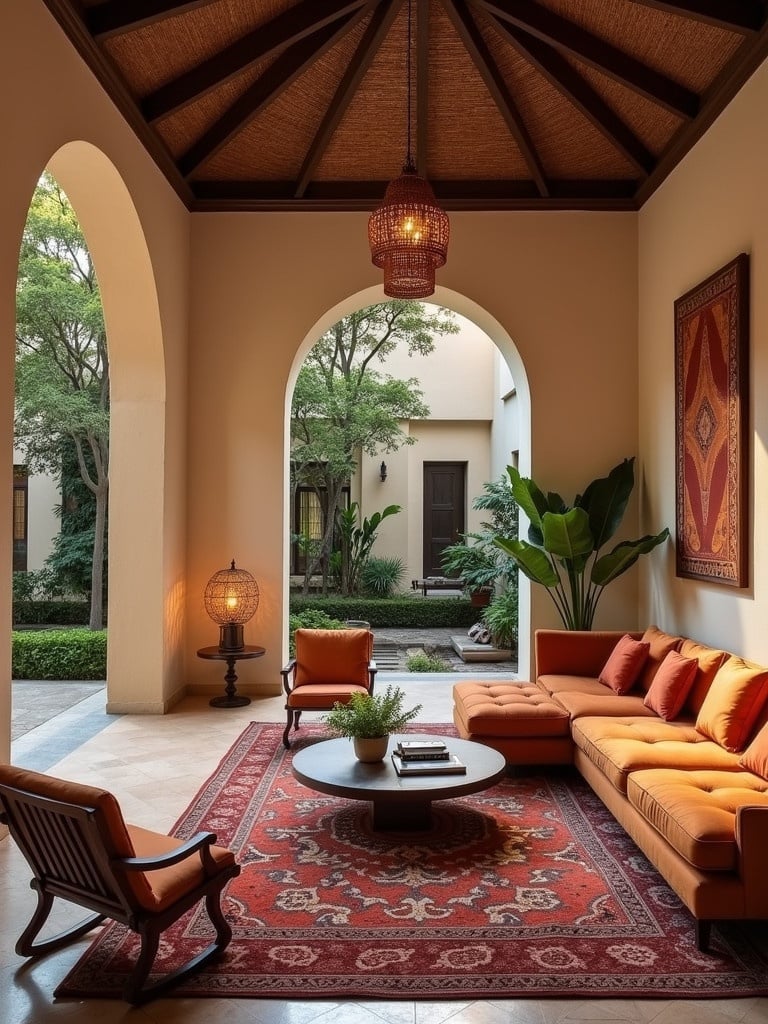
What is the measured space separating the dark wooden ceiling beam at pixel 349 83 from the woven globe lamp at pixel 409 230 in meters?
1.21

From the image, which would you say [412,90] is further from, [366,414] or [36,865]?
[366,414]

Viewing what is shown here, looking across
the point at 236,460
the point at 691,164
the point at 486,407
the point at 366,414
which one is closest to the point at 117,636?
the point at 236,460

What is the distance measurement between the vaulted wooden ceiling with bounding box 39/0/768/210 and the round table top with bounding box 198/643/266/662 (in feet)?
13.2

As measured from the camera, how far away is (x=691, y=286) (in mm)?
6172

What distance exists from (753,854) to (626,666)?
2.56m

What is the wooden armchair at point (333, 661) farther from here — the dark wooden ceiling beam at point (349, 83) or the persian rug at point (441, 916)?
the dark wooden ceiling beam at point (349, 83)

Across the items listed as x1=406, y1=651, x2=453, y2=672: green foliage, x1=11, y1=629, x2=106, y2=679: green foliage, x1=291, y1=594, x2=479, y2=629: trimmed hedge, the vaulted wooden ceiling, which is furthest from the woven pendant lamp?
x1=291, y1=594, x2=479, y2=629: trimmed hedge

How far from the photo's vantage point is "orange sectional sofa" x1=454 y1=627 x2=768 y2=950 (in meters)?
3.11

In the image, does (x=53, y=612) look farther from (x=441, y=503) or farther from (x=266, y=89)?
(x=266, y=89)

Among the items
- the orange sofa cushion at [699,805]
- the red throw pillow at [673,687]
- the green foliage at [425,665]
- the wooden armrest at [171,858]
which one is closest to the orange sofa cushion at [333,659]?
the red throw pillow at [673,687]

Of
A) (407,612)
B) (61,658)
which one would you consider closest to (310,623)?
(61,658)

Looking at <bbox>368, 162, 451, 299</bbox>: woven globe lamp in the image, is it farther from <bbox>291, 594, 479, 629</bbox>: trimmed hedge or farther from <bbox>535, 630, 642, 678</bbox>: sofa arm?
<bbox>291, 594, 479, 629</bbox>: trimmed hedge

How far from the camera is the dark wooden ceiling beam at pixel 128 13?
4895 millimetres

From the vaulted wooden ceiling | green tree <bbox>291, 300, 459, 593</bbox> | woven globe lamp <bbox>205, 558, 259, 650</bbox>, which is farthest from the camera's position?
green tree <bbox>291, 300, 459, 593</bbox>
